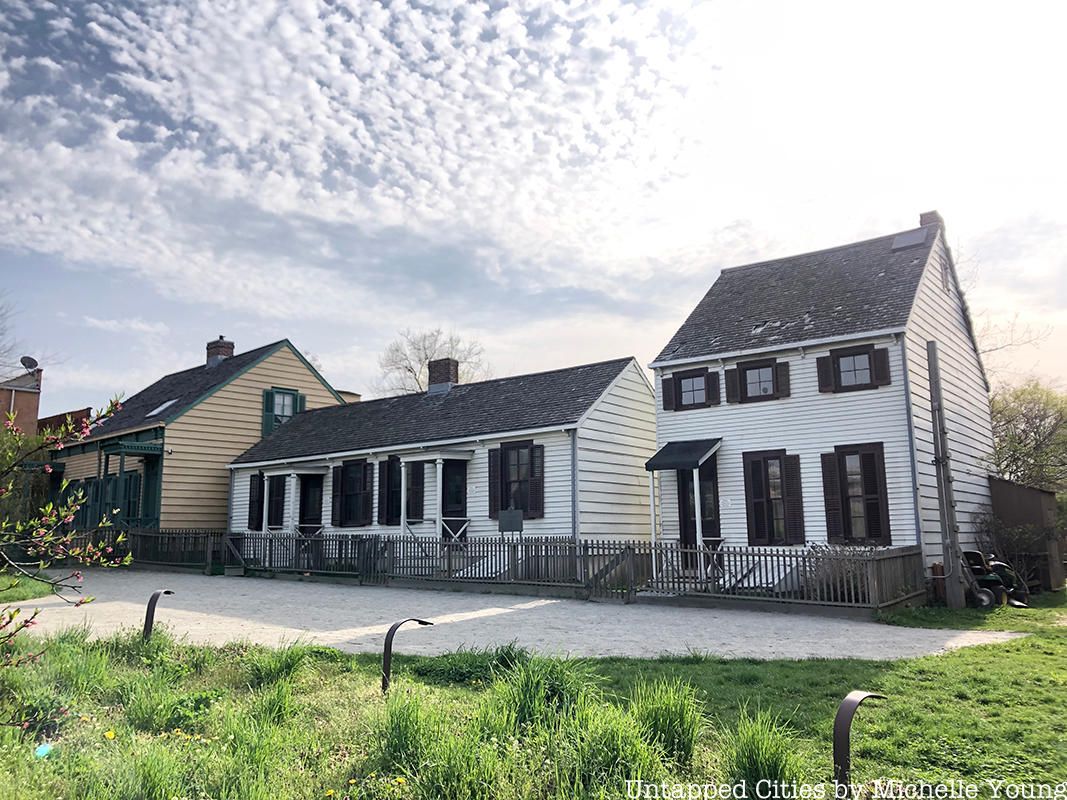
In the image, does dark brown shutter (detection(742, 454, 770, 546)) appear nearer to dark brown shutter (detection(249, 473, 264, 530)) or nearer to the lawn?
the lawn

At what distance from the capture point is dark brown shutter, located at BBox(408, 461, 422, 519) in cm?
2333

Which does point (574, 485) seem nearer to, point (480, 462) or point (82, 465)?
point (480, 462)

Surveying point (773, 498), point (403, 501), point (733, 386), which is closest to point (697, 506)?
point (773, 498)

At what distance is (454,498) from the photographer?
74.8ft

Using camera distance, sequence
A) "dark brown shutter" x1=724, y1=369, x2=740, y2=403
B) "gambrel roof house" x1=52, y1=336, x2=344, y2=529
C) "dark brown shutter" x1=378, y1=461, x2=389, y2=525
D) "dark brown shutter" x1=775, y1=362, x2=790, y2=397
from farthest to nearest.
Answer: "gambrel roof house" x1=52, y1=336, x2=344, y2=529
"dark brown shutter" x1=378, y1=461, x2=389, y2=525
"dark brown shutter" x1=724, y1=369, x2=740, y2=403
"dark brown shutter" x1=775, y1=362, x2=790, y2=397

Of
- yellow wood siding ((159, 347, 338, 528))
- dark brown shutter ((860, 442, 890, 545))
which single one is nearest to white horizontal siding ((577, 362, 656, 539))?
dark brown shutter ((860, 442, 890, 545))

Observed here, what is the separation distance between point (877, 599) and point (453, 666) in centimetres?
858

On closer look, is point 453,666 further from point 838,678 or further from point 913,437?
point 913,437

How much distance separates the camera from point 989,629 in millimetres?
12055

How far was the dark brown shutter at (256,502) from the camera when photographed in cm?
2817

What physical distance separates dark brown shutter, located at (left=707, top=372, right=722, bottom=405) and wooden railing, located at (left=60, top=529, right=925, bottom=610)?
3670mm

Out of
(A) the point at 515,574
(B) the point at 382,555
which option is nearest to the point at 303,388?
(B) the point at 382,555

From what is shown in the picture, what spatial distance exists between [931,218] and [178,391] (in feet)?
93.0

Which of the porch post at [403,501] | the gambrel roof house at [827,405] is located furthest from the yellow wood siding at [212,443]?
the gambrel roof house at [827,405]
